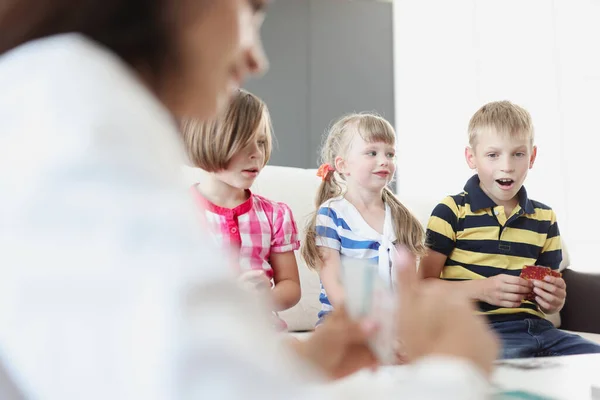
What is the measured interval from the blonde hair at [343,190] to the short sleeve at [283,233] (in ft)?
0.33

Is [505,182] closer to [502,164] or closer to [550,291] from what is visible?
[502,164]

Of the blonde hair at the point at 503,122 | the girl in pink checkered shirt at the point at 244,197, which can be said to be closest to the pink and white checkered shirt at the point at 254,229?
the girl in pink checkered shirt at the point at 244,197

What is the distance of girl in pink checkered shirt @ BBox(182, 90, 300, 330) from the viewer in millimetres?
1534

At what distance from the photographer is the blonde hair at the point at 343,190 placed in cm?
178

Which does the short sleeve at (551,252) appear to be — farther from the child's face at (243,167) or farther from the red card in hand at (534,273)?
the child's face at (243,167)

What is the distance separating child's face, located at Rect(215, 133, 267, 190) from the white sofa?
0.90 ft

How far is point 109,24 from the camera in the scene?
30 cm

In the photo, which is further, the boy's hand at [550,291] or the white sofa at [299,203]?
the white sofa at [299,203]

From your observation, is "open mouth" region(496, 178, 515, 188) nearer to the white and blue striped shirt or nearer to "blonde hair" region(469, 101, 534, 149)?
"blonde hair" region(469, 101, 534, 149)

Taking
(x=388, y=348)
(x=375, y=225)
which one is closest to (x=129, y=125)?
(x=388, y=348)

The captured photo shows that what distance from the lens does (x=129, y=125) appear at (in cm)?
23

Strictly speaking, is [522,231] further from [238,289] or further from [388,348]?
[238,289]

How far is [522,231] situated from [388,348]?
1.41 metres

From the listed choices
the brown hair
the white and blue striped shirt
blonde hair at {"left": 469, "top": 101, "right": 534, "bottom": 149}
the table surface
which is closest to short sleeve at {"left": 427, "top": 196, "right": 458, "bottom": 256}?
the white and blue striped shirt
